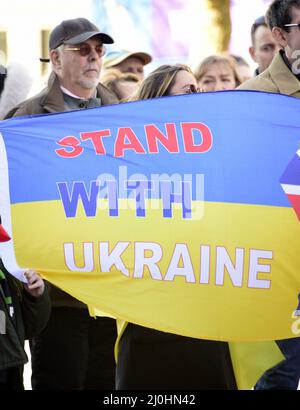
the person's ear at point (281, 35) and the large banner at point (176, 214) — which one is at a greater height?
the person's ear at point (281, 35)

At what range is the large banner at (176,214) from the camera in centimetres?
538

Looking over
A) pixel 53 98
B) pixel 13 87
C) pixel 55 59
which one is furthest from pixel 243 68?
pixel 53 98

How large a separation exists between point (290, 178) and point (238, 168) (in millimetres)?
227

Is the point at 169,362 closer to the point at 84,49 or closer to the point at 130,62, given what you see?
the point at 84,49

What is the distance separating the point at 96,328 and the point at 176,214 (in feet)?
4.61

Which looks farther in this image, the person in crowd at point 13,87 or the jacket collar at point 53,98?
the person in crowd at point 13,87

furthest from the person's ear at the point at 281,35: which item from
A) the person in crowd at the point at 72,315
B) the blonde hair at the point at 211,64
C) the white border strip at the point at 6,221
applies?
the blonde hair at the point at 211,64

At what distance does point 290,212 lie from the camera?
5422mm

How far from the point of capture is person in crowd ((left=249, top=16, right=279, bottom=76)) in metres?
8.34

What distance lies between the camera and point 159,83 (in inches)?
239

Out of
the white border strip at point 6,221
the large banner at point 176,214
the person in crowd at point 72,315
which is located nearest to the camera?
the large banner at point 176,214

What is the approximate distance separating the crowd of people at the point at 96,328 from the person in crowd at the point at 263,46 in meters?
1.17

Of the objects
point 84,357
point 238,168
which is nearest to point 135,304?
point 238,168

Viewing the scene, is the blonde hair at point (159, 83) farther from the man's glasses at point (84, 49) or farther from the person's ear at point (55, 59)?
the person's ear at point (55, 59)
